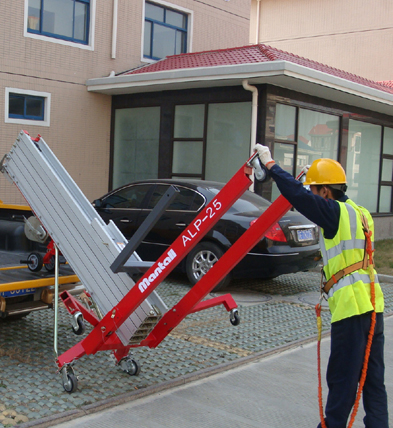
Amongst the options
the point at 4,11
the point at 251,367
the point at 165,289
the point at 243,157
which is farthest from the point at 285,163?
the point at 251,367

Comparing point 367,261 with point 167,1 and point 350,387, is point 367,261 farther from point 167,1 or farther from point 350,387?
point 167,1

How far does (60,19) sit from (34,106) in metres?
2.27

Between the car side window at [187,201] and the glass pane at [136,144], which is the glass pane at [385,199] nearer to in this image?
the glass pane at [136,144]

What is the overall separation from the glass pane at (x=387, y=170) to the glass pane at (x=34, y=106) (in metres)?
9.59

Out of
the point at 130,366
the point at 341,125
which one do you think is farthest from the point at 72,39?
the point at 130,366

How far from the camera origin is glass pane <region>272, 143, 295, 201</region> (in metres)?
12.8

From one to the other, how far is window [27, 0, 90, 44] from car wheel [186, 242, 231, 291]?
7735 mm

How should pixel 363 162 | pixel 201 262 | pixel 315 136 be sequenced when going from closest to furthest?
pixel 201 262 → pixel 315 136 → pixel 363 162

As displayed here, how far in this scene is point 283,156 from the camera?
42.6 feet

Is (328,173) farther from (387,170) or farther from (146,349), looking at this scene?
(387,170)

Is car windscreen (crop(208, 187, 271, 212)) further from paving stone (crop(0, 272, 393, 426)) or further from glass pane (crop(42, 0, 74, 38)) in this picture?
glass pane (crop(42, 0, 74, 38))

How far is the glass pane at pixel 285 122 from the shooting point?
41.3 feet

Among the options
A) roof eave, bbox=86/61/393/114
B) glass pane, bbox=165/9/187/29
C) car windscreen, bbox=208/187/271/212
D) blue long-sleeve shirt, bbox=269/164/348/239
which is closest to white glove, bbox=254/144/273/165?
blue long-sleeve shirt, bbox=269/164/348/239

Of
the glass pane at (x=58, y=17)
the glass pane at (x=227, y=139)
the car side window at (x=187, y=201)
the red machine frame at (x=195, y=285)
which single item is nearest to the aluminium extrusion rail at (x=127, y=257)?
the red machine frame at (x=195, y=285)
